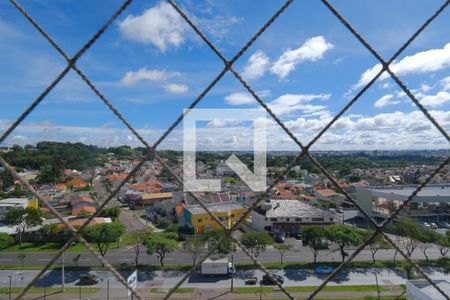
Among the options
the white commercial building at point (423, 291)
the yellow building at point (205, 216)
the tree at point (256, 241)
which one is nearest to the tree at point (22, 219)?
the yellow building at point (205, 216)

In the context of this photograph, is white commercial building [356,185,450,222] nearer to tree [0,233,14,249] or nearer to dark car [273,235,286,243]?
dark car [273,235,286,243]

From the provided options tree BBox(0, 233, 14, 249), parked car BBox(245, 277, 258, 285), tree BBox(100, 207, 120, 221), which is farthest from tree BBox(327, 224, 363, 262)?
tree BBox(0, 233, 14, 249)

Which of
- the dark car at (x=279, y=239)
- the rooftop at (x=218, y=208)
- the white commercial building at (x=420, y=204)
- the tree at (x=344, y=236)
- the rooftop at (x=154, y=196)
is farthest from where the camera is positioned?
the rooftop at (x=154, y=196)

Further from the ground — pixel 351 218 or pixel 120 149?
pixel 120 149

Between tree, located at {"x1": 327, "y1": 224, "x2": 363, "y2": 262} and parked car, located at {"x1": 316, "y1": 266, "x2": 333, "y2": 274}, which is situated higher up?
tree, located at {"x1": 327, "y1": 224, "x2": 363, "y2": 262}

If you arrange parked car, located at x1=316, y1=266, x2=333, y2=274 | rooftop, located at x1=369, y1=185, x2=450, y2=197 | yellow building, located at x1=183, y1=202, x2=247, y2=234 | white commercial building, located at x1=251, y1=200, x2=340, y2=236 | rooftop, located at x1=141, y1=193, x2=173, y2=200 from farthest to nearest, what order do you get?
rooftop, located at x1=141, y1=193, x2=173, y2=200 → rooftop, located at x1=369, y1=185, x2=450, y2=197 → white commercial building, located at x1=251, y1=200, x2=340, y2=236 → yellow building, located at x1=183, y1=202, x2=247, y2=234 → parked car, located at x1=316, y1=266, x2=333, y2=274

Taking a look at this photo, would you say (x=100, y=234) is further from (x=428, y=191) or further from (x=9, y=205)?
(x=428, y=191)

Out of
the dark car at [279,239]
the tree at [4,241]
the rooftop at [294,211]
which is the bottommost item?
the dark car at [279,239]

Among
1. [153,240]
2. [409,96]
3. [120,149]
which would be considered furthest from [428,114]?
[120,149]

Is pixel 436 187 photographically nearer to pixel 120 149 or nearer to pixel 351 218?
pixel 351 218

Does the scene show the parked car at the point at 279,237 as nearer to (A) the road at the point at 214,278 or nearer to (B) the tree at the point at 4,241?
(A) the road at the point at 214,278

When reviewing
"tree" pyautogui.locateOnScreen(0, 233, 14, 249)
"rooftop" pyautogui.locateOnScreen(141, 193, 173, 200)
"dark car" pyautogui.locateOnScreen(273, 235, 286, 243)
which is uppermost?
"rooftop" pyautogui.locateOnScreen(141, 193, 173, 200)
